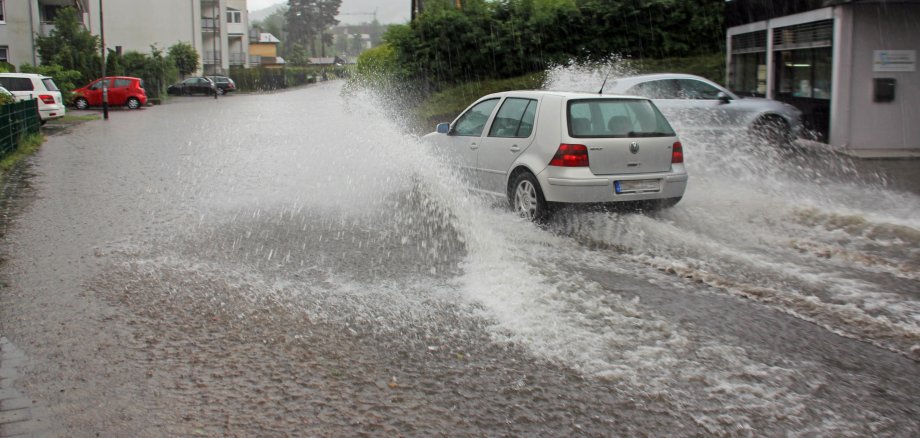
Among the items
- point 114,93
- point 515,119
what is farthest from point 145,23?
point 515,119

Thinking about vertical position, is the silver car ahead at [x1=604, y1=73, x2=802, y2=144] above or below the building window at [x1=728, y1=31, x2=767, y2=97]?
below

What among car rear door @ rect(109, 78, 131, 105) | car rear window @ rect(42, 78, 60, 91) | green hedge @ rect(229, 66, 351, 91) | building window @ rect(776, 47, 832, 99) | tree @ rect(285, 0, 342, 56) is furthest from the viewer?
tree @ rect(285, 0, 342, 56)

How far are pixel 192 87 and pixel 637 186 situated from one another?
5488 cm

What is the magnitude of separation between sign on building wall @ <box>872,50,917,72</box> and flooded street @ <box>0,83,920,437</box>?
5044mm

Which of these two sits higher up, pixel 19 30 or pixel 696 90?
pixel 19 30

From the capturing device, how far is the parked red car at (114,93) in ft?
133

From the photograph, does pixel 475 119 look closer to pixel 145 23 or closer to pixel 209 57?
pixel 145 23

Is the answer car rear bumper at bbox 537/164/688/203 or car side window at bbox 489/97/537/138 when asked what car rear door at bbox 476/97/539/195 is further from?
car rear bumper at bbox 537/164/688/203

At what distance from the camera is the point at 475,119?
35.9ft

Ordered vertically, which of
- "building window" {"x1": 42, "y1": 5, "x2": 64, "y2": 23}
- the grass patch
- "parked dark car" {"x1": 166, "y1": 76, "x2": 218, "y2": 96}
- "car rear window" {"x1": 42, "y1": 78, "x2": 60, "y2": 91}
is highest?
"building window" {"x1": 42, "y1": 5, "x2": 64, "y2": 23}

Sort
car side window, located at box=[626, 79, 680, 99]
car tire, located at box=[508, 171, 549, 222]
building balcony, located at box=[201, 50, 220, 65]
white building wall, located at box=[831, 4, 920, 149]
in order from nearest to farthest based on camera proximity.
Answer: car tire, located at box=[508, 171, 549, 222], white building wall, located at box=[831, 4, 920, 149], car side window, located at box=[626, 79, 680, 99], building balcony, located at box=[201, 50, 220, 65]

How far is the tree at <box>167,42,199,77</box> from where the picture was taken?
6334cm

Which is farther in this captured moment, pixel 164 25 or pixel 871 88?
pixel 164 25

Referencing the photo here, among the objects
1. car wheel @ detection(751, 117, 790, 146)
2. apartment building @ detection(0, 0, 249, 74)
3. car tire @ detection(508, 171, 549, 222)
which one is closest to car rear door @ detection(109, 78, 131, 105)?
apartment building @ detection(0, 0, 249, 74)
